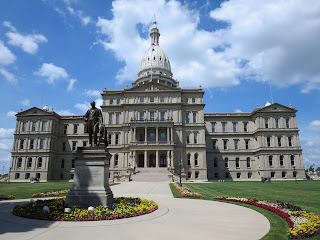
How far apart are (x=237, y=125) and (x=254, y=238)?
60.6 metres

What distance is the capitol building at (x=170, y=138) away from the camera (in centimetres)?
5625

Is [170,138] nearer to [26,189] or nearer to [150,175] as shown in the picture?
[150,175]

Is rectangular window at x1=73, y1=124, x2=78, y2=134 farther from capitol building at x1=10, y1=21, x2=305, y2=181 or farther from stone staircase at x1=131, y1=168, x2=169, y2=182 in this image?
stone staircase at x1=131, y1=168, x2=169, y2=182

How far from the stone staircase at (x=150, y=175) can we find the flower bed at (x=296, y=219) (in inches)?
1189

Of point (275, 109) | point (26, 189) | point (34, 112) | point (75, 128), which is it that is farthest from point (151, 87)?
point (26, 189)

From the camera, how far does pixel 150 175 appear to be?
4547cm

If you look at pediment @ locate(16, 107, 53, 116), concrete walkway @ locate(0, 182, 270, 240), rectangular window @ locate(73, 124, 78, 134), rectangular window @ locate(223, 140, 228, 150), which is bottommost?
concrete walkway @ locate(0, 182, 270, 240)

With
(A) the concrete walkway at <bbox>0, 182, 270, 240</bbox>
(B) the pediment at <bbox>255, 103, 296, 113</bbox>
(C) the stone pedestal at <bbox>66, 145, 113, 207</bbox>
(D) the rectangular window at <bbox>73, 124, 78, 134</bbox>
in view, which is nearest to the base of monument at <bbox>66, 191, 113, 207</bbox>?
(C) the stone pedestal at <bbox>66, 145, 113, 207</bbox>

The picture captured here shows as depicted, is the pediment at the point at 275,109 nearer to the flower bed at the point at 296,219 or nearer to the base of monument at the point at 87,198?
the flower bed at the point at 296,219

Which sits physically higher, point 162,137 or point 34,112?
point 34,112

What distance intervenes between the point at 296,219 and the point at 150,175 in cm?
3753

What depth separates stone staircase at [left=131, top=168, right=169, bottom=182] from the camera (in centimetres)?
4371

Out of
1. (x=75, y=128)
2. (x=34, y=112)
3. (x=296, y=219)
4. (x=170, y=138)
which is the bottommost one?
(x=296, y=219)

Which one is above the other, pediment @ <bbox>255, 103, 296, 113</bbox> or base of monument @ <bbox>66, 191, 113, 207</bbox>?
pediment @ <bbox>255, 103, 296, 113</bbox>
